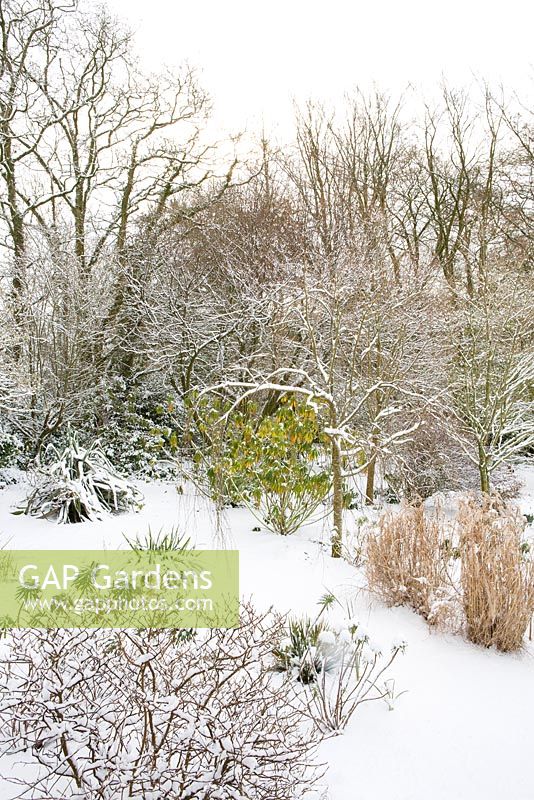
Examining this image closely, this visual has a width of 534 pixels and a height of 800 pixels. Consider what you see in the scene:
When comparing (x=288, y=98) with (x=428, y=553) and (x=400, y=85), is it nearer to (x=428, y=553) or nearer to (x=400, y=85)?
(x=400, y=85)

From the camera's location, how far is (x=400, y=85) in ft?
48.6

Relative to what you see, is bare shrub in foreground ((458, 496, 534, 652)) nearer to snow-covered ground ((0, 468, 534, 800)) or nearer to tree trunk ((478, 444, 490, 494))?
snow-covered ground ((0, 468, 534, 800))

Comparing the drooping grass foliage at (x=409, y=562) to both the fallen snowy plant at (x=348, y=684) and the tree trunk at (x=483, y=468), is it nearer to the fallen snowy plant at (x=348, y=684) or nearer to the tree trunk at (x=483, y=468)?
the fallen snowy plant at (x=348, y=684)

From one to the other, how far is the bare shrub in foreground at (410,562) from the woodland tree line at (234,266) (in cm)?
107

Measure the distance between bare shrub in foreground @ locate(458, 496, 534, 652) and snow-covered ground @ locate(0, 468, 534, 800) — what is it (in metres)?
0.13

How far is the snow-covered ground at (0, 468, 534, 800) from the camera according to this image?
2.76 meters

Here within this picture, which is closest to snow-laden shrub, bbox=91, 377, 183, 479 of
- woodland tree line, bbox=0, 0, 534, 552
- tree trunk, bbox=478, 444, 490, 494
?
woodland tree line, bbox=0, 0, 534, 552

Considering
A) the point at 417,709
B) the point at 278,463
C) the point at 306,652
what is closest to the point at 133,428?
the point at 278,463

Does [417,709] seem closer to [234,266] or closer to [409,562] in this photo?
[409,562]

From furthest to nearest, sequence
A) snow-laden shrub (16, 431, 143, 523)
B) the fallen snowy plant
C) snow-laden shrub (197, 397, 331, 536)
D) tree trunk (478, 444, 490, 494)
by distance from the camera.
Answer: tree trunk (478, 444, 490, 494) < snow-laden shrub (16, 431, 143, 523) < snow-laden shrub (197, 397, 331, 536) < the fallen snowy plant

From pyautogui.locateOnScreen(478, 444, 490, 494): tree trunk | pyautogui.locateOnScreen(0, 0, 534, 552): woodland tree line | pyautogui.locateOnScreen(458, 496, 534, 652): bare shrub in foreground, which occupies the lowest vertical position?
pyautogui.locateOnScreen(458, 496, 534, 652): bare shrub in foreground

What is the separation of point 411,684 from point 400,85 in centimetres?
1543

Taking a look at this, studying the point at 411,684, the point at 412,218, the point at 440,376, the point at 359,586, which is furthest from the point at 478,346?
the point at 412,218

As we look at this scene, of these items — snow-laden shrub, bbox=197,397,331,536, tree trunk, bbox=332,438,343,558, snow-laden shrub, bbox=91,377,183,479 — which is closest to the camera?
tree trunk, bbox=332,438,343,558
